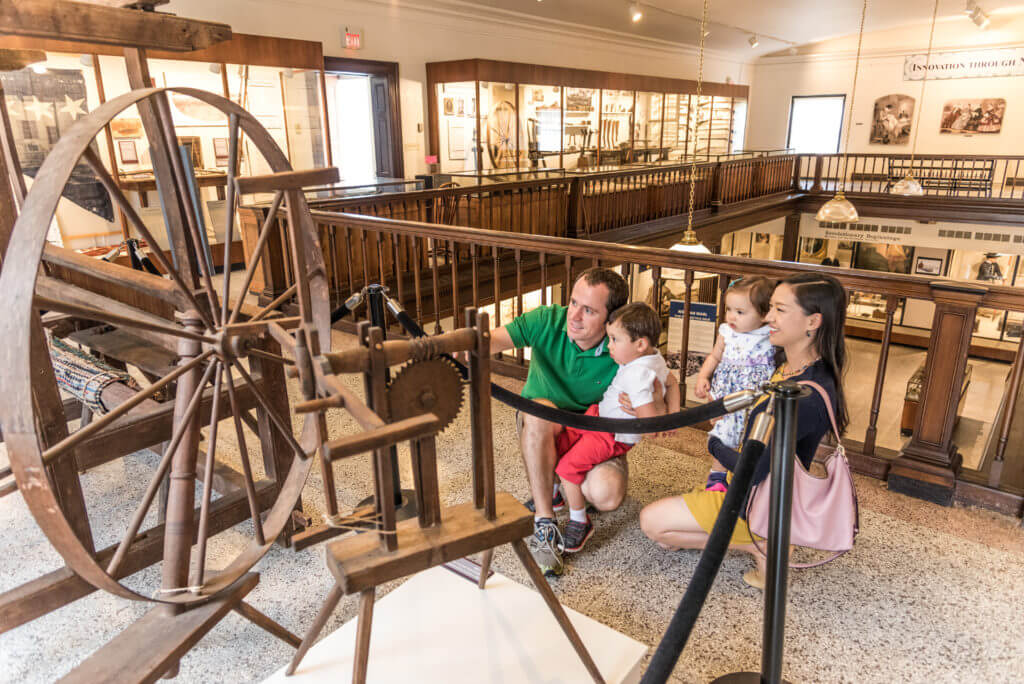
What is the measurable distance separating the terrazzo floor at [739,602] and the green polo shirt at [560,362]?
57cm

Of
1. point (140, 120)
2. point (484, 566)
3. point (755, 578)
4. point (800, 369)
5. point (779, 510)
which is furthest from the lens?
point (140, 120)

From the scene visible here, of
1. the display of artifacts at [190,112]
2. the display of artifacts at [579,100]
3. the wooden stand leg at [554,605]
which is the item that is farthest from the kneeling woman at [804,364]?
the display of artifacts at [579,100]

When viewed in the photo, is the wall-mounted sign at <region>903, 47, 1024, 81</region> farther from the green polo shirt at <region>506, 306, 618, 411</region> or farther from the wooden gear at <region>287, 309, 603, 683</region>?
the wooden gear at <region>287, 309, 603, 683</region>

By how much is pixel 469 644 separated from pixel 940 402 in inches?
81.7

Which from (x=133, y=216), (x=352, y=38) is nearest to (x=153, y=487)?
(x=133, y=216)

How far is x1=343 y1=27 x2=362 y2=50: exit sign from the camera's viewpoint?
8266mm

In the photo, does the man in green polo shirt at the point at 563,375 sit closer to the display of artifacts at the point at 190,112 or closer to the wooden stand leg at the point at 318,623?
the wooden stand leg at the point at 318,623

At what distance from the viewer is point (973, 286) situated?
2.36 m

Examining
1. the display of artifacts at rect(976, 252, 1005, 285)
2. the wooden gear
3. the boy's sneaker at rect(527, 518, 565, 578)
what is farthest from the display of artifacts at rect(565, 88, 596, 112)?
the wooden gear

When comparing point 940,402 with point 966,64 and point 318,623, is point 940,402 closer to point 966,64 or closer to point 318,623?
point 318,623

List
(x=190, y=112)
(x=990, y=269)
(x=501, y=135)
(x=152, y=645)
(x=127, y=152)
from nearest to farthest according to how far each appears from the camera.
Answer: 1. (x=152, y=645)
2. (x=127, y=152)
3. (x=190, y=112)
4. (x=501, y=135)
5. (x=990, y=269)

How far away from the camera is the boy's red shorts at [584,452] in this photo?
2.25 metres

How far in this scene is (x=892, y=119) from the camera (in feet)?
50.0

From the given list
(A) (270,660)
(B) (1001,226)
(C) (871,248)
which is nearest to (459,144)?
(A) (270,660)
